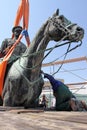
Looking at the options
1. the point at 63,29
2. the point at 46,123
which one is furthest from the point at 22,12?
the point at 46,123

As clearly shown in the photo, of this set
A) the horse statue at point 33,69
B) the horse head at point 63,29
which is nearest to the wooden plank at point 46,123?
the horse head at point 63,29

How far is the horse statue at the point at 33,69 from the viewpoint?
17.1 ft

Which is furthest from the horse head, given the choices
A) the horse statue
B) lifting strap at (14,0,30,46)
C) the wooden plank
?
the wooden plank

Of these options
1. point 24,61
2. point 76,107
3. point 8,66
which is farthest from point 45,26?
point 76,107

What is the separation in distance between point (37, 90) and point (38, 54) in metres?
0.64

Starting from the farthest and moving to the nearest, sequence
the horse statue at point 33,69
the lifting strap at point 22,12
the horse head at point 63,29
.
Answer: the lifting strap at point 22,12
the horse statue at point 33,69
the horse head at point 63,29

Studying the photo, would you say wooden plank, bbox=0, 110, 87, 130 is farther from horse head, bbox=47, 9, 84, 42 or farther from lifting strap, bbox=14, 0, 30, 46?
lifting strap, bbox=14, 0, 30, 46

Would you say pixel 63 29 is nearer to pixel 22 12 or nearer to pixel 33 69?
pixel 33 69

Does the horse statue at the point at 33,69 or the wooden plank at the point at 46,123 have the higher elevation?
the horse statue at the point at 33,69

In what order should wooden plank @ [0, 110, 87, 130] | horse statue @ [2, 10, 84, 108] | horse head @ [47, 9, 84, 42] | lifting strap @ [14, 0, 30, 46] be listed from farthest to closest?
lifting strap @ [14, 0, 30, 46] < horse statue @ [2, 10, 84, 108] < horse head @ [47, 9, 84, 42] < wooden plank @ [0, 110, 87, 130]

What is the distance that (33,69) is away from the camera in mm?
5223

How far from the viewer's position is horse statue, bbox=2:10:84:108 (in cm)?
522

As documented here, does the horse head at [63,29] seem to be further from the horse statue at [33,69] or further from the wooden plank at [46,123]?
the wooden plank at [46,123]

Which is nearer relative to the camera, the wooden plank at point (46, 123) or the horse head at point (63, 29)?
the wooden plank at point (46, 123)
